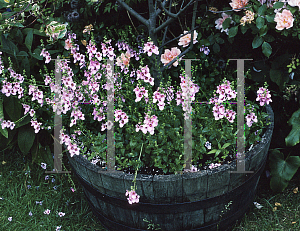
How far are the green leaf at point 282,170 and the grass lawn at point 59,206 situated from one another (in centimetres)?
19

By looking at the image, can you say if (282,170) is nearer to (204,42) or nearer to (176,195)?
(176,195)

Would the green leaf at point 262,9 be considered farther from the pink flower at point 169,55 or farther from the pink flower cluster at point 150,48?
the pink flower cluster at point 150,48

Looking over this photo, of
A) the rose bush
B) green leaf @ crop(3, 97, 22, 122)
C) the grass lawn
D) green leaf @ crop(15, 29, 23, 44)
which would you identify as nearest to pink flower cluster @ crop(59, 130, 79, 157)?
the rose bush

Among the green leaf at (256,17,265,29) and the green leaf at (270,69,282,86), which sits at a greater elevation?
the green leaf at (256,17,265,29)

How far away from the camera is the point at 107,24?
8.02 feet

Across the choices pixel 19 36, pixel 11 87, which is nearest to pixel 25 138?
pixel 11 87

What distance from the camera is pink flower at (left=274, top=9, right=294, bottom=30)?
173cm

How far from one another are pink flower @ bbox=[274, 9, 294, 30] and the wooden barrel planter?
1.87 ft

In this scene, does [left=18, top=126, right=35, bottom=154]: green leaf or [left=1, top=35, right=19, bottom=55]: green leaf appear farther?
[left=18, top=126, right=35, bottom=154]: green leaf

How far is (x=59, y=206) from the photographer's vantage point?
2.35m

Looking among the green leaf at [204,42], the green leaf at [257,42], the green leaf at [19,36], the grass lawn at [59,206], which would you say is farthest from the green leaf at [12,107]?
the green leaf at [257,42]

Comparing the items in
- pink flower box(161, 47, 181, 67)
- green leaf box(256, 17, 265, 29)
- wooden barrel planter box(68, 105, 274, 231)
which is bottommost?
wooden barrel planter box(68, 105, 274, 231)

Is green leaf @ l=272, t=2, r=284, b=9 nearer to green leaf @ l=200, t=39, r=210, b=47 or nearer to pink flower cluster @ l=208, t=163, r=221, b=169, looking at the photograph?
green leaf @ l=200, t=39, r=210, b=47

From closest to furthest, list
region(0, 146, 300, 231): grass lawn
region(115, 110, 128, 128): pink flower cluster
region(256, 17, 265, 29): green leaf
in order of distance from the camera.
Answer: region(115, 110, 128, 128): pink flower cluster
region(256, 17, 265, 29): green leaf
region(0, 146, 300, 231): grass lawn
